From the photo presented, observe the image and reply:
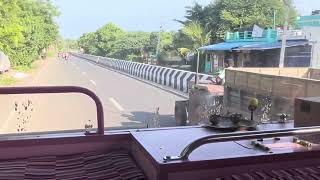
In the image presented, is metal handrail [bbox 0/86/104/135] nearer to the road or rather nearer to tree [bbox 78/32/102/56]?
the road

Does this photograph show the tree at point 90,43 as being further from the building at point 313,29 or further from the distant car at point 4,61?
the building at point 313,29

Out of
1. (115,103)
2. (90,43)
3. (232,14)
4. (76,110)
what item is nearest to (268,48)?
(232,14)

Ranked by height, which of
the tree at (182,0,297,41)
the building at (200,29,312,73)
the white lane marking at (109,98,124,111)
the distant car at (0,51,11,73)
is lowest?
the white lane marking at (109,98,124,111)

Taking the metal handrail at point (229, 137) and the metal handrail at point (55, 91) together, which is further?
the metal handrail at point (55, 91)

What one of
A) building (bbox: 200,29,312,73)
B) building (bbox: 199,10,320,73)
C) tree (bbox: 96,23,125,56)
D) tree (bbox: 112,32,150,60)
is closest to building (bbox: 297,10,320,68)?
building (bbox: 199,10,320,73)

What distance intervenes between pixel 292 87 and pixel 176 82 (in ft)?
33.8

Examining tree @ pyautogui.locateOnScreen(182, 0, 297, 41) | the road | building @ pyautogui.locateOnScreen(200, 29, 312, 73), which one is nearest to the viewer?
the road

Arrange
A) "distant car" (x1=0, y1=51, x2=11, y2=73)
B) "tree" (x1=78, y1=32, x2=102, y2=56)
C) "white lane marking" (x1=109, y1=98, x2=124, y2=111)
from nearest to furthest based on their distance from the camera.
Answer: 1. "white lane marking" (x1=109, y1=98, x2=124, y2=111)
2. "distant car" (x1=0, y1=51, x2=11, y2=73)
3. "tree" (x1=78, y1=32, x2=102, y2=56)

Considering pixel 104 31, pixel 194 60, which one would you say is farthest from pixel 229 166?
pixel 104 31

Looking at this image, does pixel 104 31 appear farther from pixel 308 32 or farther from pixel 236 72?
pixel 236 72

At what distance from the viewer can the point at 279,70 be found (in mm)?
8211

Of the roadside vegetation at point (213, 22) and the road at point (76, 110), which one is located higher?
the roadside vegetation at point (213, 22)

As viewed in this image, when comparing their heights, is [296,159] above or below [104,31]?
below

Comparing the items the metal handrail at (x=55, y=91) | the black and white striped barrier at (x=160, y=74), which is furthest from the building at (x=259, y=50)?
the metal handrail at (x=55, y=91)
